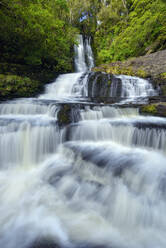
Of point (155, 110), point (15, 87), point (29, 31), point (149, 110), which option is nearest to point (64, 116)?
point (149, 110)

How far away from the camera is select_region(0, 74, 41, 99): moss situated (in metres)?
6.55

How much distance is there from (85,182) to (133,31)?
16791mm

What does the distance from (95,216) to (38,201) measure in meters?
1.08

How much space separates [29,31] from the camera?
23.1 feet

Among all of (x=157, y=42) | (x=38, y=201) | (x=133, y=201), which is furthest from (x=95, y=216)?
(x=157, y=42)

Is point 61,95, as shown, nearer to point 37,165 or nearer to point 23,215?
point 37,165

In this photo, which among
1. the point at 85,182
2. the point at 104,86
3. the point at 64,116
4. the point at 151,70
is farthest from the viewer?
the point at 151,70

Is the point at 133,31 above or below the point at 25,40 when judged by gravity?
above

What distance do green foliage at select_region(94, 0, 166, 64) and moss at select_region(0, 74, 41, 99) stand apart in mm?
12015

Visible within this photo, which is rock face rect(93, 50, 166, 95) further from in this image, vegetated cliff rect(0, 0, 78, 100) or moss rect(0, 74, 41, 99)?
moss rect(0, 74, 41, 99)

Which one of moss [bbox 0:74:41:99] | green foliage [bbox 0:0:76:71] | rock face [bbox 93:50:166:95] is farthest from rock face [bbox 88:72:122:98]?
green foliage [bbox 0:0:76:71]

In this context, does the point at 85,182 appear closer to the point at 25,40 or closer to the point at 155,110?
the point at 155,110

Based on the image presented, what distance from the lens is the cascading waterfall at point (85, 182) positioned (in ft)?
6.12

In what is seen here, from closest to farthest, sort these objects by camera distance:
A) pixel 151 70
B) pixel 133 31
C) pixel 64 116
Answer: pixel 64 116
pixel 151 70
pixel 133 31
